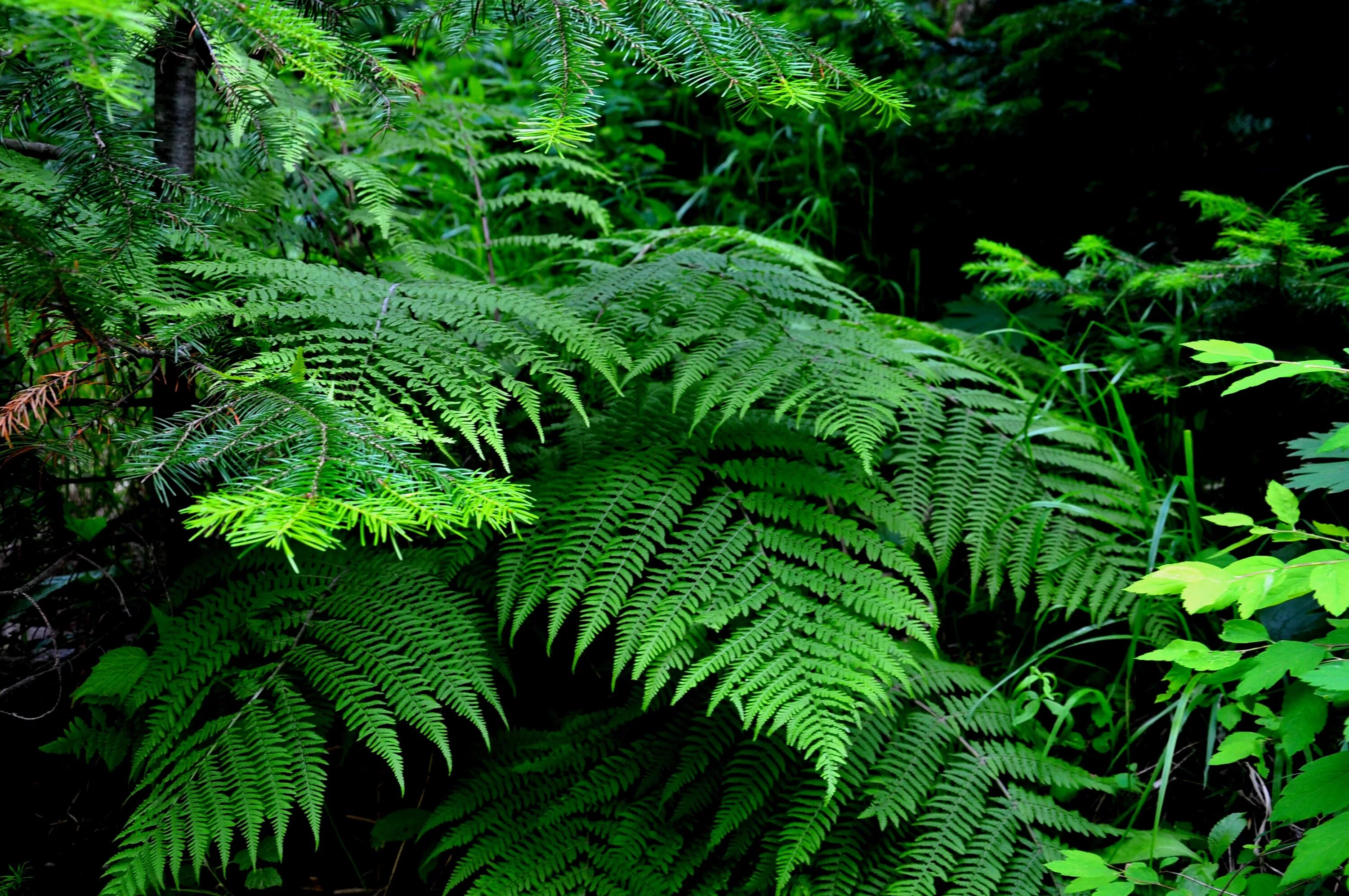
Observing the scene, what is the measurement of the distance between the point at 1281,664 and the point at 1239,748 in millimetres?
234

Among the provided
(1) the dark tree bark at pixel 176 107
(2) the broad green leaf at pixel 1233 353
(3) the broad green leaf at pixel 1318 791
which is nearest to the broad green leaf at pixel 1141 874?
(3) the broad green leaf at pixel 1318 791

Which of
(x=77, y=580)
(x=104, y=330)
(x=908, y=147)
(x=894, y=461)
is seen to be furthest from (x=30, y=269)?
(x=908, y=147)

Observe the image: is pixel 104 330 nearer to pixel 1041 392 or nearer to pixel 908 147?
pixel 1041 392

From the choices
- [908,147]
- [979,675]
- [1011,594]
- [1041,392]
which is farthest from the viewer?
[908,147]

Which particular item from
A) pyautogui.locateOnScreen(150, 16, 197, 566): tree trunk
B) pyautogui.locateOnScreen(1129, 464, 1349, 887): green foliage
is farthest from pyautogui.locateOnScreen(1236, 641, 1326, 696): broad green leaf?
pyautogui.locateOnScreen(150, 16, 197, 566): tree trunk

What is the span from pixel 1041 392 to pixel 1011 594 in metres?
0.56

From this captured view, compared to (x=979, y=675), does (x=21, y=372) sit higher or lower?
higher

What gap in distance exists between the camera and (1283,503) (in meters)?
1.33

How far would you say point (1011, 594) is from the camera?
7.23 ft

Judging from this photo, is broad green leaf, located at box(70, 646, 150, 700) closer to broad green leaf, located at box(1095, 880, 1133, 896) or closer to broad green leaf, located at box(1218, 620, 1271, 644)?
broad green leaf, located at box(1095, 880, 1133, 896)

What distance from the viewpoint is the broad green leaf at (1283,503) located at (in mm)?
1316

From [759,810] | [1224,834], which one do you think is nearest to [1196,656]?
[1224,834]

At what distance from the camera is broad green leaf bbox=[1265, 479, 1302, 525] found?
4.32ft

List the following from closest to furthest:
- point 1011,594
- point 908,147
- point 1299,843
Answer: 1. point 1299,843
2. point 1011,594
3. point 908,147
